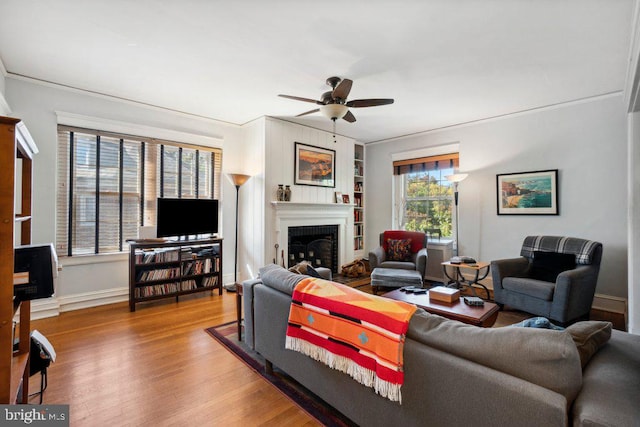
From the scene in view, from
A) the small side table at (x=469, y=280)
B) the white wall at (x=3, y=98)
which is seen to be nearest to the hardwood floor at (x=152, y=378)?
the white wall at (x=3, y=98)

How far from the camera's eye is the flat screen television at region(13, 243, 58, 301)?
4.41ft

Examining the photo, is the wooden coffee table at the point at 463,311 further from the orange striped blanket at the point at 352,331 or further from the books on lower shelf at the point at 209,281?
the books on lower shelf at the point at 209,281

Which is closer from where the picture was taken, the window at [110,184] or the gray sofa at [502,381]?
the gray sofa at [502,381]

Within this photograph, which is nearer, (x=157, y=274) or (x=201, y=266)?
(x=157, y=274)

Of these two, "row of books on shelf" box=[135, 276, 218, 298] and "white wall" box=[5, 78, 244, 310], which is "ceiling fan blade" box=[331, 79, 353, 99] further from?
"row of books on shelf" box=[135, 276, 218, 298]

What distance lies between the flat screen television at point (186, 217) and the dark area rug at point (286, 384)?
5.10ft

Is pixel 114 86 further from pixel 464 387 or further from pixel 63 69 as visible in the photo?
pixel 464 387

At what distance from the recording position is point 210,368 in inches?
92.1

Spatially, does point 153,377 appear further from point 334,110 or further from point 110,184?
point 334,110

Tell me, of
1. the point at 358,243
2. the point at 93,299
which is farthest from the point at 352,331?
the point at 358,243

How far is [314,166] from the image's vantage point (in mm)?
5137

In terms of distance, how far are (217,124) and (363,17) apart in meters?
3.17

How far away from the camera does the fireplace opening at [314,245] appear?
196 inches

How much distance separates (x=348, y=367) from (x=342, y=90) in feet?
7.67
